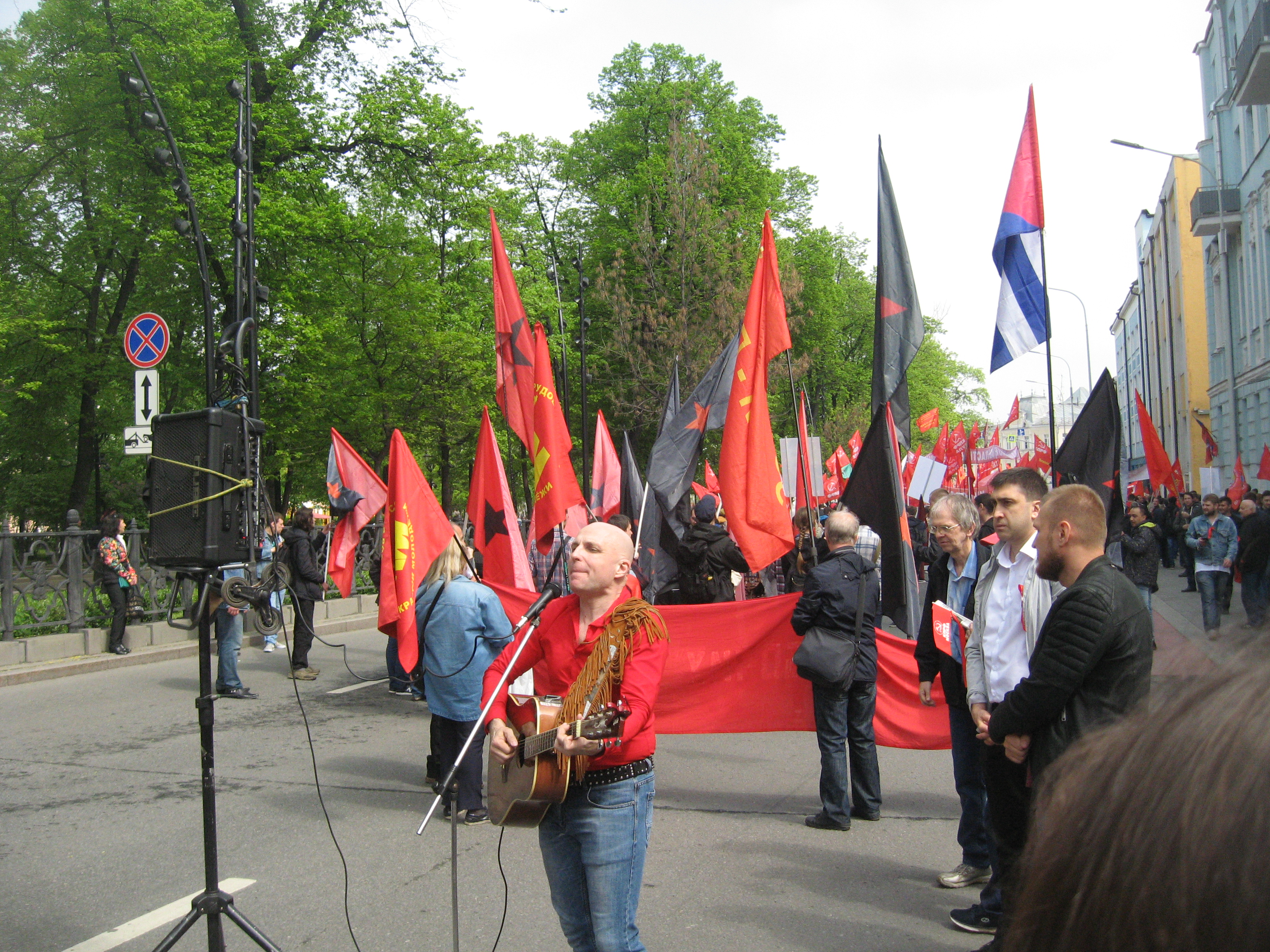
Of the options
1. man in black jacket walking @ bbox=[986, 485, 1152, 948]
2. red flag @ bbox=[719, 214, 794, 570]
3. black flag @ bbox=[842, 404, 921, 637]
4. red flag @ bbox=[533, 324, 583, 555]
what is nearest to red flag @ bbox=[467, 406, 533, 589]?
red flag @ bbox=[533, 324, 583, 555]

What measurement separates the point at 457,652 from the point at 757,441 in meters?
2.89

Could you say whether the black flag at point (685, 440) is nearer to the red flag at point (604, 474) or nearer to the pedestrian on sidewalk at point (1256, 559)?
the red flag at point (604, 474)

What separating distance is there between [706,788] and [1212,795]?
6.59m

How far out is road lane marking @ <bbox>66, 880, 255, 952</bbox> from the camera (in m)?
4.43

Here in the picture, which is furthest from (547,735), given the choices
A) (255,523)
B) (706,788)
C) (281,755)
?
(281,755)

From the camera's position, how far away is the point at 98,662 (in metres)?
12.8

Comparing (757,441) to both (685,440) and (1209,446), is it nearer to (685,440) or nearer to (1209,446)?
(685,440)

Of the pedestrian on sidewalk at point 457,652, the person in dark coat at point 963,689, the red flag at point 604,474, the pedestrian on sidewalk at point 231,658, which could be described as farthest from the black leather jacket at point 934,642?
the pedestrian on sidewalk at point 231,658

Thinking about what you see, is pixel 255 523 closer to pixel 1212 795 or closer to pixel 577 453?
pixel 1212 795

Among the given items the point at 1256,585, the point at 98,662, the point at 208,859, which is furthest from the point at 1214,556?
the point at 98,662

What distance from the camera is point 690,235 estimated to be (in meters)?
28.2

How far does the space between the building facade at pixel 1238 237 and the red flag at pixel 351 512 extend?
22.1 meters

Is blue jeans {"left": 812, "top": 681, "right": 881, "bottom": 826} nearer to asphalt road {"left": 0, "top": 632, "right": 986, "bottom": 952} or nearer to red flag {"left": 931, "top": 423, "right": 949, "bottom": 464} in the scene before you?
asphalt road {"left": 0, "top": 632, "right": 986, "bottom": 952}

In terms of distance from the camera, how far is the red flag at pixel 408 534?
21.6 feet
